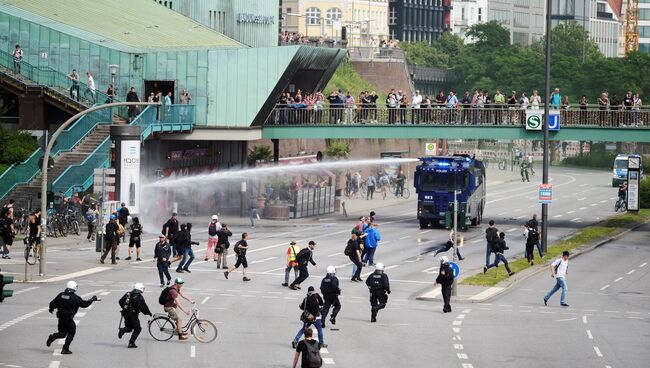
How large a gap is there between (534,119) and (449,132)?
208 inches

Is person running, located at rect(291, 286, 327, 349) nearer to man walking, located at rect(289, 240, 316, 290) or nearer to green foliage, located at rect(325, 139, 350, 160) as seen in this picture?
man walking, located at rect(289, 240, 316, 290)

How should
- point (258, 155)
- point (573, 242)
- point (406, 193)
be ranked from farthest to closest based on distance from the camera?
point (406, 193) < point (258, 155) < point (573, 242)

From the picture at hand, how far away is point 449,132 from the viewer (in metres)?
79.2

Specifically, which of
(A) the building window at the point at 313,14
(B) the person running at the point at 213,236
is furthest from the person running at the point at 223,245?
(A) the building window at the point at 313,14

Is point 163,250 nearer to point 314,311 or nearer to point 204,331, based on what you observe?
point 204,331

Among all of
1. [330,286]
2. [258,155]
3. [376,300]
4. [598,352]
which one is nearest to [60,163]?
[258,155]

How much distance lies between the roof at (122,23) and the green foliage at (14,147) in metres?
8.64

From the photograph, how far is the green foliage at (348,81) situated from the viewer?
129 metres

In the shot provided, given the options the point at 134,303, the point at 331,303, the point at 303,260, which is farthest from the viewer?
the point at 303,260

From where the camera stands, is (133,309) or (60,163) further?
(60,163)

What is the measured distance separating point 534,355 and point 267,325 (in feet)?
24.7

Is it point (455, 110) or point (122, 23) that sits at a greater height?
point (122, 23)

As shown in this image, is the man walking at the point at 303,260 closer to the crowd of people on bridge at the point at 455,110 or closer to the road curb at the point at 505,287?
the road curb at the point at 505,287

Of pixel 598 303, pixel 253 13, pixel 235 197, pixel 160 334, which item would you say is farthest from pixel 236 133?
pixel 160 334
